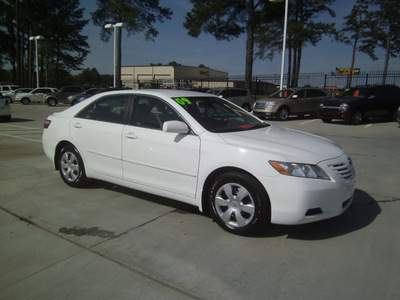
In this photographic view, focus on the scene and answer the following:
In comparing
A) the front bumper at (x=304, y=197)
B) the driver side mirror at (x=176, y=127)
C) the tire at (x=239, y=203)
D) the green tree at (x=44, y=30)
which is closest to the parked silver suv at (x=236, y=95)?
the driver side mirror at (x=176, y=127)

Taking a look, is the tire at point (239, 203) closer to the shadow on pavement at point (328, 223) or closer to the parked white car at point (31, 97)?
the shadow on pavement at point (328, 223)

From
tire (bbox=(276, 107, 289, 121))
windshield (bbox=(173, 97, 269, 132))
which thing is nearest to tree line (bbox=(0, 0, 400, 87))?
tire (bbox=(276, 107, 289, 121))

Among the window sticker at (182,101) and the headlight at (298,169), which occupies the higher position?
the window sticker at (182,101)

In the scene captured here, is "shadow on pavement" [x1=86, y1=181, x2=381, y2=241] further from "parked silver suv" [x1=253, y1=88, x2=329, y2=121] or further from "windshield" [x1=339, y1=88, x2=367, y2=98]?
"parked silver suv" [x1=253, y1=88, x2=329, y2=121]

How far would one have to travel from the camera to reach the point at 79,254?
3.12 m

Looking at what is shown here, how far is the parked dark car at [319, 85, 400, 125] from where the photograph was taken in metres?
14.3

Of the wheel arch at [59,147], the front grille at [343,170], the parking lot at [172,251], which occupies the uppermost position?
the front grille at [343,170]

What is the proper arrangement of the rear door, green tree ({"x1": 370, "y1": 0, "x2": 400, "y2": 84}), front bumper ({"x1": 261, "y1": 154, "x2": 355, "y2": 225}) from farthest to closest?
green tree ({"x1": 370, "y1": 0, "x2": 400, "y2": 84}) < the rear door < front bumper ({"x1": 261, "y1": 154, "x2": 355, "y2": 225})

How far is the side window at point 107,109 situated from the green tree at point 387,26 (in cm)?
3469

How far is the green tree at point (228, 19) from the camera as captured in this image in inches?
1021

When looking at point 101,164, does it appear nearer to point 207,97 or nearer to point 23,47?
point 207,97

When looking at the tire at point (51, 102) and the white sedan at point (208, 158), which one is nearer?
the white sedan at point (208, 158)

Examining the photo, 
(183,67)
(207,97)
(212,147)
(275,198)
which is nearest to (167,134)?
(212,147)

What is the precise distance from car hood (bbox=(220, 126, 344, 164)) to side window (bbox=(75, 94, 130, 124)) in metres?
1.59
